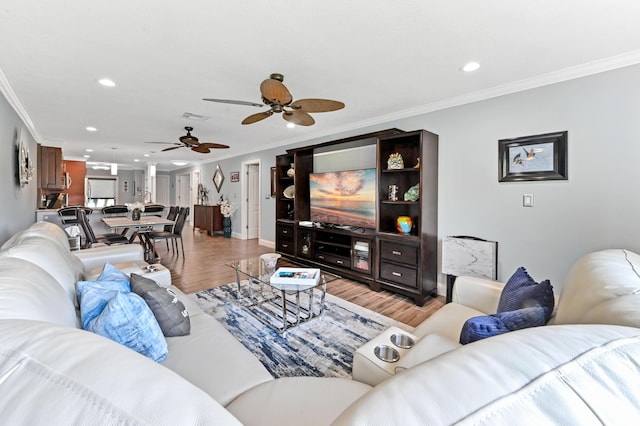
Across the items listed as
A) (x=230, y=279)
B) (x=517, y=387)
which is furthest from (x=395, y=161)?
(x=517, y=387)

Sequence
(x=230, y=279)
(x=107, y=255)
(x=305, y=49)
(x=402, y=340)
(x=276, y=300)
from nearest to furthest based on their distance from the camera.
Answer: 1. (x=402, y=340)
2. (x=305, y=49)
3. (x=107, y=255)
4. (x=276, y=300)
5. (x=230, y=279)

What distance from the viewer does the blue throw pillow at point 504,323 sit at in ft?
3.55

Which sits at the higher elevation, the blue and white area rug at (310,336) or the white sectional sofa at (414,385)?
the white sectional sofa at (414,385)

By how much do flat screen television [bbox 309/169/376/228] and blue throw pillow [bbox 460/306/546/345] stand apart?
2438 millimetres

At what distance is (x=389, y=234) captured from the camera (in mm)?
3334

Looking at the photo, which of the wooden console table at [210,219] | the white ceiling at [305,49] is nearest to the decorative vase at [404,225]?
the white ceiling at [305,49]

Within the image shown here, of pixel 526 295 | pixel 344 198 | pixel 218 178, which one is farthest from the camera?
pixel 218 178

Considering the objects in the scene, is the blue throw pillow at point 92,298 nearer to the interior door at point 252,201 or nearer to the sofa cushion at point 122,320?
the sofa cushion at point 122,320

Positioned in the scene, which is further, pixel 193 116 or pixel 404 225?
pixel 193 116

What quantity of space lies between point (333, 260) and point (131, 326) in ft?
9.81

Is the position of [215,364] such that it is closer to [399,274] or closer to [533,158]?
[399,274]

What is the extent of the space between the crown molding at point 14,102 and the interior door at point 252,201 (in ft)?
12.8

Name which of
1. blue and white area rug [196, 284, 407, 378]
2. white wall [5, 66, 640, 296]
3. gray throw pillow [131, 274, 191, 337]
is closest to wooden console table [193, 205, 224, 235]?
white wall [5, 66, 640, 296]

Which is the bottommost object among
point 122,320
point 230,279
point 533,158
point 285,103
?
point 230,279
